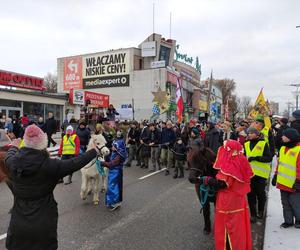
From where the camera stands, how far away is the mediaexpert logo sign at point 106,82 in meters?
38.7

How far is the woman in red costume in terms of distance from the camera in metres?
3.83

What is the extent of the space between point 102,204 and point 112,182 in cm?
78

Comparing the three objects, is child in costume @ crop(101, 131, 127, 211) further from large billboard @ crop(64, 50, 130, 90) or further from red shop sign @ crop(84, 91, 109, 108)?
large billboard @ crop(64, 50, 130, 90)

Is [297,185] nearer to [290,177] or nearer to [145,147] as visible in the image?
[290,177]

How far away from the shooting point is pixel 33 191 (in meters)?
2.89

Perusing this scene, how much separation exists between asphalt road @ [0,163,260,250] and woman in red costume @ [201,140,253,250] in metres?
0.88

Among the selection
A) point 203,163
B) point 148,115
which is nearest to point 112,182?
point 203,163

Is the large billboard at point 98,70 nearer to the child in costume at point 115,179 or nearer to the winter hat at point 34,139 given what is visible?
the child in costume at point 115,179

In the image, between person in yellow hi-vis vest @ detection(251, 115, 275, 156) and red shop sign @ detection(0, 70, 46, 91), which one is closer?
person in yellow hi-vis vest @ detection(251, 115, 275, 156)

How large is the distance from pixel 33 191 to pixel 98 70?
38403mm

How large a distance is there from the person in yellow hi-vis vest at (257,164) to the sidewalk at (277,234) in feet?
1.08

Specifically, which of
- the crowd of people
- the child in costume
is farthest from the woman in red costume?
the child in costume

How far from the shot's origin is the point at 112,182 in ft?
21.5

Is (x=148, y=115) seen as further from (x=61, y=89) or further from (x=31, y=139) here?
(x=31, y=139)
